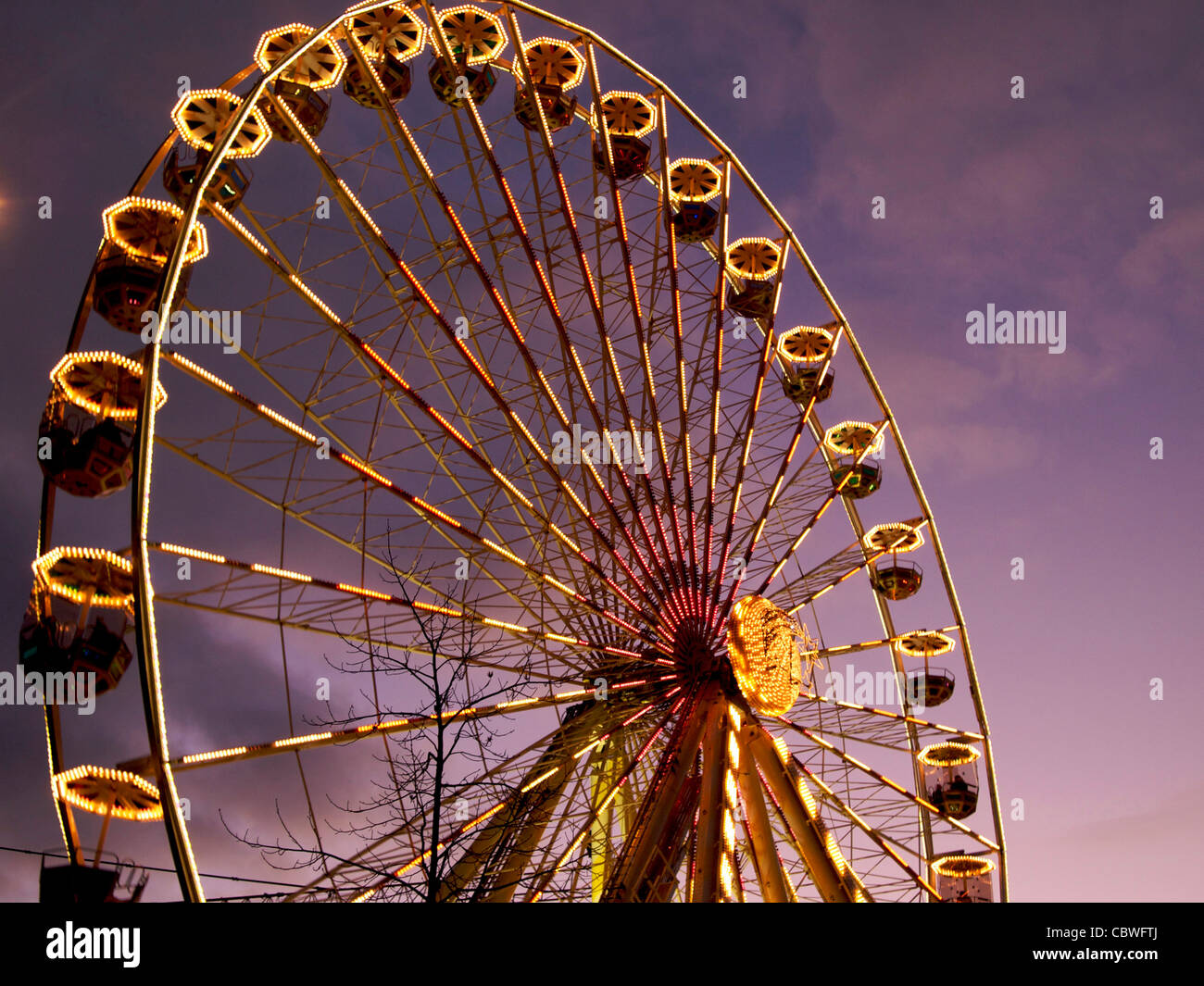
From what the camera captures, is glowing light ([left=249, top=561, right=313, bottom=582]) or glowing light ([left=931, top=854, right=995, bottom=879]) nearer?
glowing light ([left=249, top=561, right=313, bottom=582])

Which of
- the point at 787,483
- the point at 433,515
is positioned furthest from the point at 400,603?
the point at 787,483

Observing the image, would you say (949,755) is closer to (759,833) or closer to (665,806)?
(759,833)

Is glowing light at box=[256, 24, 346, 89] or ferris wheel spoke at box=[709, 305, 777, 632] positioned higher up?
glowing light at box=[256, 24, 346, 89]

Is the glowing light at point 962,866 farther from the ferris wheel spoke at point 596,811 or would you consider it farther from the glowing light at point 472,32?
the glowing light at point 472,32

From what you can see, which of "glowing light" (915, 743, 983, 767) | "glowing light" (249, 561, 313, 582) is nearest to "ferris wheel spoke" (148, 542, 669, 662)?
"glowing light" (249, 561, 313, 582)

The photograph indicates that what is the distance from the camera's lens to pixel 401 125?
568 inches

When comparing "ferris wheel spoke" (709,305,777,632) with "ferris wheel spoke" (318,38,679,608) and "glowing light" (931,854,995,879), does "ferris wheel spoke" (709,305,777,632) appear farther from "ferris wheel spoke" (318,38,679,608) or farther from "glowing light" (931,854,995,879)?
"glowing light" (931,854,995,879)

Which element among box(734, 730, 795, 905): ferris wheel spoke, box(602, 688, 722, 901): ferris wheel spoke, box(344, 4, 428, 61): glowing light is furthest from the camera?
box(344, 4, 428, 61): glowing light

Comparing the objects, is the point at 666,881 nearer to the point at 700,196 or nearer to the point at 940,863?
the point at 940,863

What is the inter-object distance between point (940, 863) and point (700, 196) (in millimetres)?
12167
